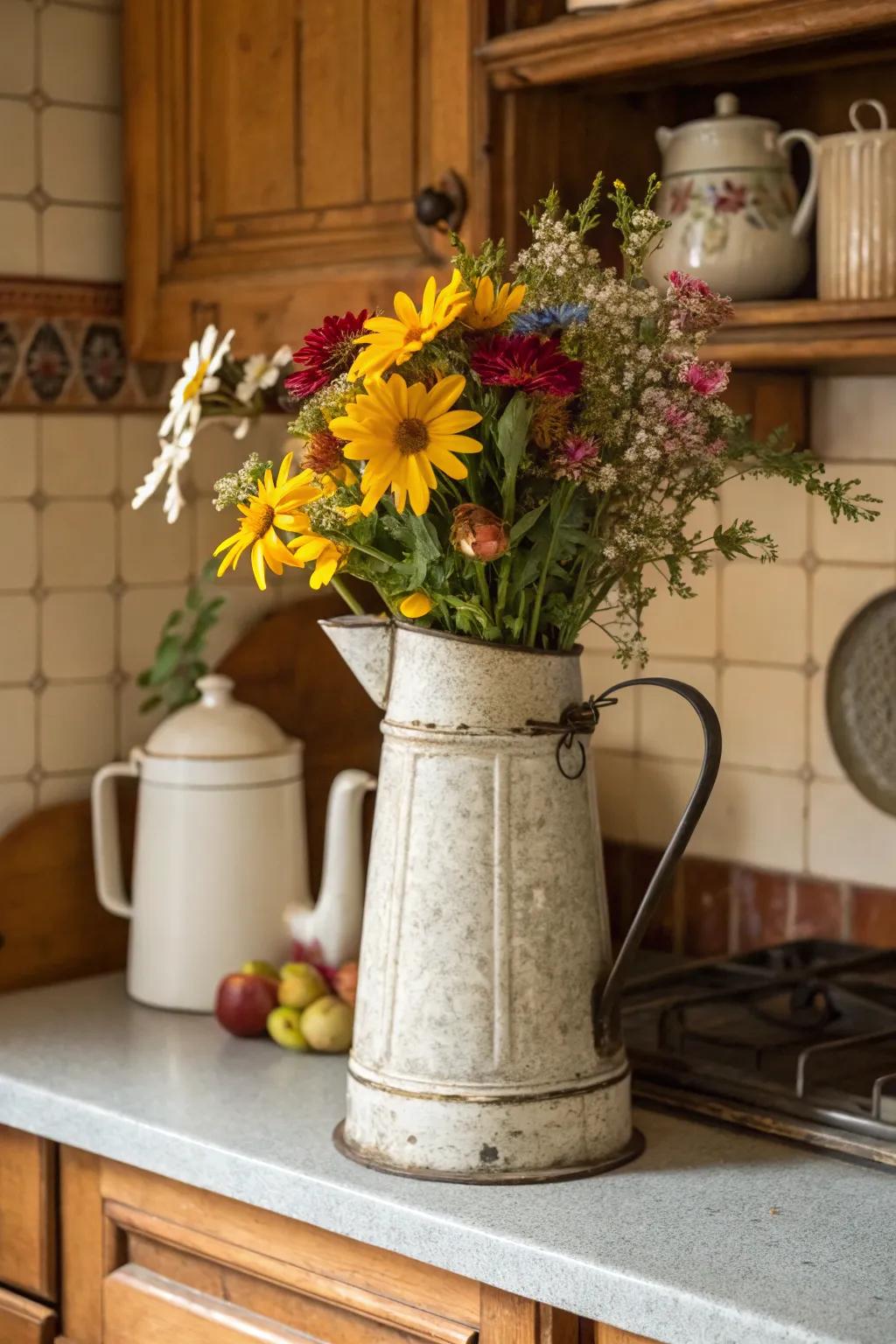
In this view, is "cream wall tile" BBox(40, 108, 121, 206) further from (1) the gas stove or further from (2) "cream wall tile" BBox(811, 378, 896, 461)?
(1) the gas stove

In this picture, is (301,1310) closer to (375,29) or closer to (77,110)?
(375,29)

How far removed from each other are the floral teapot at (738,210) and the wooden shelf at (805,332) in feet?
0.17

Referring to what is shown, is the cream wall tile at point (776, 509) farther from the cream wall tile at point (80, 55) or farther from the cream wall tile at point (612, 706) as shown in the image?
the cream wall tile at point (80, 55)

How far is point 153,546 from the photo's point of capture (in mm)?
1928

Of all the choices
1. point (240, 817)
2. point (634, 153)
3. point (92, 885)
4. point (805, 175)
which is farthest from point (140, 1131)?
point (805, 175)

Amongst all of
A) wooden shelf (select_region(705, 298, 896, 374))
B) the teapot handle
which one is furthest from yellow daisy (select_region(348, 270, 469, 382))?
the teapot handle

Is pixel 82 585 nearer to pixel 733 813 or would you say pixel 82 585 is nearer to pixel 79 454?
pixel 79 454

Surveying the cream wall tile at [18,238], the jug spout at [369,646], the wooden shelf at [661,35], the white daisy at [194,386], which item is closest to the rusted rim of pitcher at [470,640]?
the jug spout at [369,646]

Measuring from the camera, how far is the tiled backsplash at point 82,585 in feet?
5.97

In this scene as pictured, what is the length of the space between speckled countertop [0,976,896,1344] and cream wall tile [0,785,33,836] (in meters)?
0.27

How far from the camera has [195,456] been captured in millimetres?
1952

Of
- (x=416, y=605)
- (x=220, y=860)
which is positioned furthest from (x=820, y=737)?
(x=416, y=605)

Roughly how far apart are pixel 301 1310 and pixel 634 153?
103 cm

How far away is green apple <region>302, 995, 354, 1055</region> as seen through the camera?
1.58 metres
